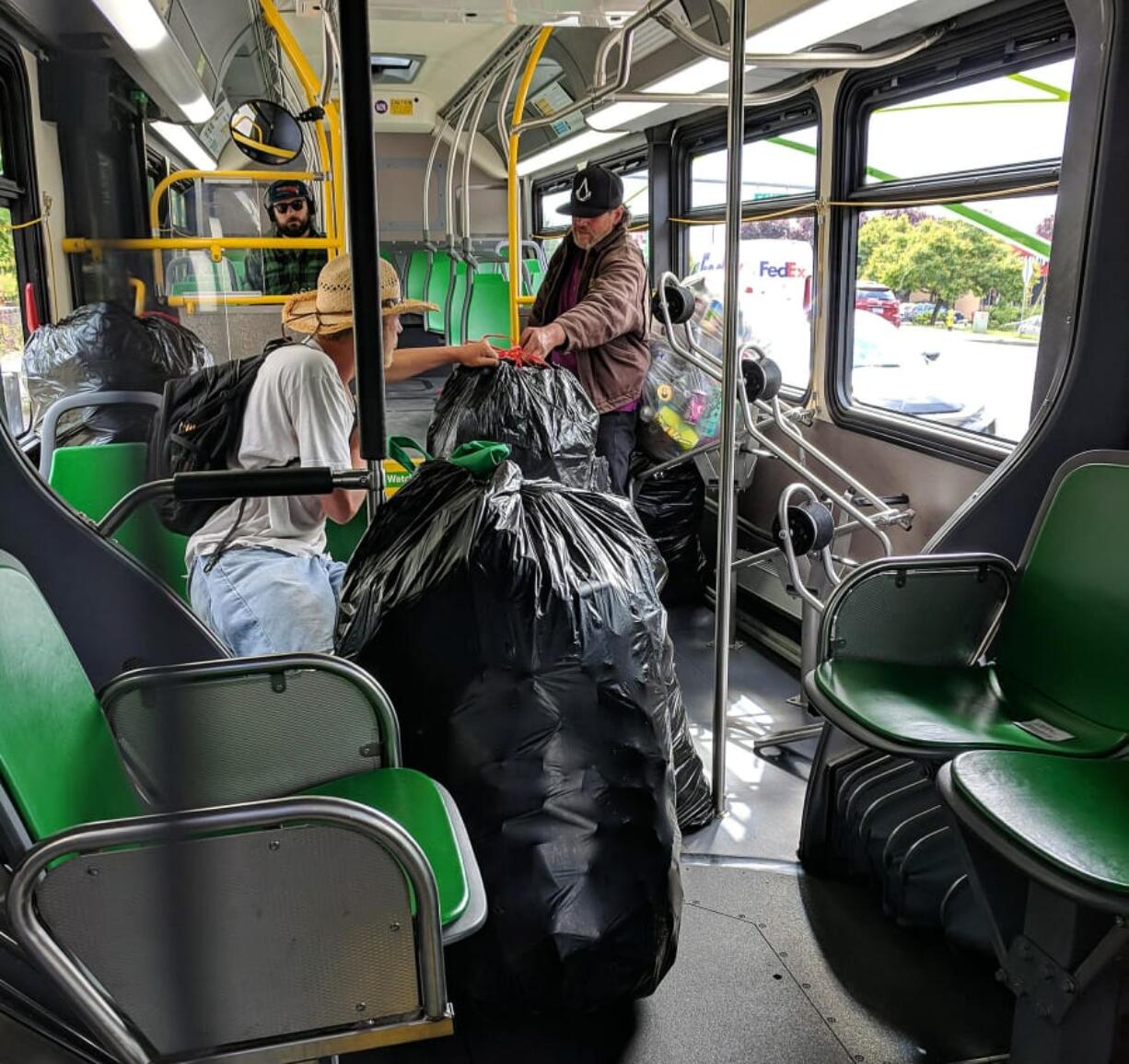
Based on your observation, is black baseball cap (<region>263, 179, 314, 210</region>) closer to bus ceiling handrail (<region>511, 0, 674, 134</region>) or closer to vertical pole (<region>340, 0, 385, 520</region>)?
bus ceiling handrail (<region>511, 0, 674, 134</region>)

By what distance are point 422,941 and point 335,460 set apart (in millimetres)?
1115

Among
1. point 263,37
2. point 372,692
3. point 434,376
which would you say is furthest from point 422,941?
point 263,37

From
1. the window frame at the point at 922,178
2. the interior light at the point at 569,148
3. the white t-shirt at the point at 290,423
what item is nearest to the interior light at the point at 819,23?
the window frame at the point at 922,178

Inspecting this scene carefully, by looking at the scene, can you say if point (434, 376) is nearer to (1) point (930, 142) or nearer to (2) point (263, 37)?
(2) point (263, 37)

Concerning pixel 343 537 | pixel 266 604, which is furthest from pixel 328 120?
pixel 266 604

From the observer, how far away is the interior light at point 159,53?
230 cm

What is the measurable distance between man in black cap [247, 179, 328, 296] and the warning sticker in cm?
324

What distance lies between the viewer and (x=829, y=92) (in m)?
3.51

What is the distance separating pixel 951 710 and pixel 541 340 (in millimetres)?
1647

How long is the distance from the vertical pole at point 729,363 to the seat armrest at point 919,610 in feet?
1.13

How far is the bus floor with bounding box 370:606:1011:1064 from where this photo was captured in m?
1.73

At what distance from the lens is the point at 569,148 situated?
5664 millimetres

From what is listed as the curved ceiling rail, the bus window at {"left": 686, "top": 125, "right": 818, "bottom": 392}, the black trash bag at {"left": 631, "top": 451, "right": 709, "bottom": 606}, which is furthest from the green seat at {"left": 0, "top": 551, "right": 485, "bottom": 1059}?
the black trash bag at {"left": 631, "top": 451, "right": 709, "bottom": 606}

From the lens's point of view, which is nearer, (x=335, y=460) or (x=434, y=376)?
(x=335, y=460)
